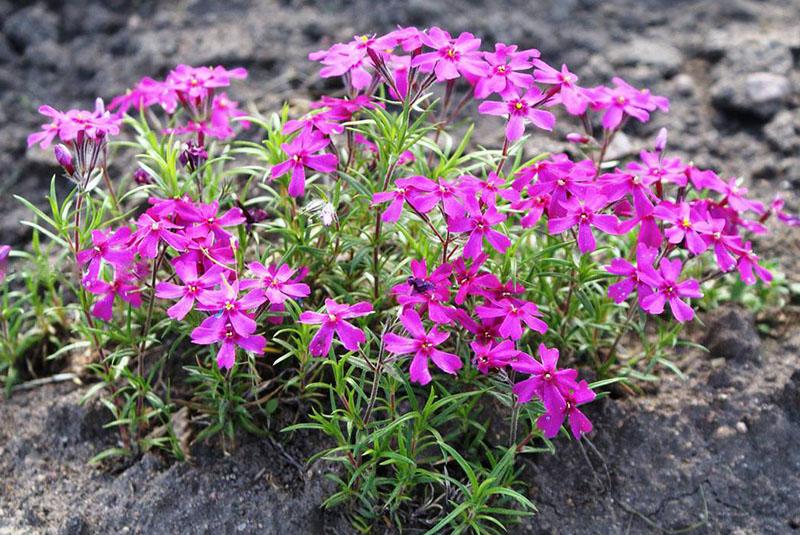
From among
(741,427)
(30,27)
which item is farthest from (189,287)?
(30,27)

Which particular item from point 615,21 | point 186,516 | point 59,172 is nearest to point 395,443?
point 186,516

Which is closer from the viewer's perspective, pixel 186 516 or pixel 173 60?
pixel 186 516

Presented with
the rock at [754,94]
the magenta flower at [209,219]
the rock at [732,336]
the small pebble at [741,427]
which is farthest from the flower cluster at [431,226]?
the rock at [754,94]

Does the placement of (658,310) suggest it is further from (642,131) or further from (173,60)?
(173,60)

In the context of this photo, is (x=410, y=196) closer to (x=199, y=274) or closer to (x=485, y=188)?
(x=485, y=188)

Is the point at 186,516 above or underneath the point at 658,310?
underneath

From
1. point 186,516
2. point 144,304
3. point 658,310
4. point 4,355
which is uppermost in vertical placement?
point 658,310
